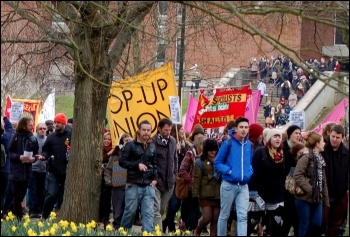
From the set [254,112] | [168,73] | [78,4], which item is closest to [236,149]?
[78,4]

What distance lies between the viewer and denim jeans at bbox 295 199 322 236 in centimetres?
1392

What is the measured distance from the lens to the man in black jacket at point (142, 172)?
14.3 m

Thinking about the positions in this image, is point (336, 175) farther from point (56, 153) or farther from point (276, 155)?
point (56, 153)

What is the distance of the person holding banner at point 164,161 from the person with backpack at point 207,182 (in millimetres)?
395

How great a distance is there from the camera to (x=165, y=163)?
1480cm

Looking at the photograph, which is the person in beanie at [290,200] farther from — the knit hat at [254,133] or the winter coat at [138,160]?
the winter coat at [138,160]

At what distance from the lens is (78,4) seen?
1319 cm

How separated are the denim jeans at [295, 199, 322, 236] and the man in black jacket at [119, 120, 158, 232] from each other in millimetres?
1973

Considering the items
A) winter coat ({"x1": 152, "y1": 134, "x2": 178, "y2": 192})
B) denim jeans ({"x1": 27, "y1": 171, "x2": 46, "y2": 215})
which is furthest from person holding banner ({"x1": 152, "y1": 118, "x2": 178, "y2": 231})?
denim jeans ({"x1": 27, "y1": 171, "x2": 46, "y2": 215})

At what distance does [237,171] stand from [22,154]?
15.0 feet

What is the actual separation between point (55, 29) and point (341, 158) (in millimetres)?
4708

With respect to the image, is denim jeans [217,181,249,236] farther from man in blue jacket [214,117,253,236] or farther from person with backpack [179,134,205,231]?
person with backpack [179,134,205,231]

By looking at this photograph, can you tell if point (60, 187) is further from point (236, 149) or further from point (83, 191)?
point (236, 149)

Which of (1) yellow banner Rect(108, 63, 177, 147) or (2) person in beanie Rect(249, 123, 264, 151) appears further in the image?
(1) yellow banner Rect(108, 63, 177, 147)
